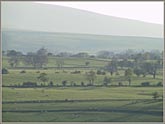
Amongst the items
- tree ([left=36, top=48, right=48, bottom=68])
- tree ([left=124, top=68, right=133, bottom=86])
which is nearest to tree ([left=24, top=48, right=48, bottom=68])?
tree ([left=36, top=48, right=48, bottom=68])

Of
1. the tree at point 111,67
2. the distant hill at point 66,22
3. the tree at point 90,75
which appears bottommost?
the tree at point 90,75

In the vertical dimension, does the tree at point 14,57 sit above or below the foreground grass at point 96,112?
above

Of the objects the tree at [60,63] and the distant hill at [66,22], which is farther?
the tree at [60,63]

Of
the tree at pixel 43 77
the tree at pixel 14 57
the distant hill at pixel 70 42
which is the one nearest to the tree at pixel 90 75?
the distant hill at pixel 70 42

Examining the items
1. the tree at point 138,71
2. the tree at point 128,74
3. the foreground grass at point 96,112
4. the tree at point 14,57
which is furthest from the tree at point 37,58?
the tree at point 138,71

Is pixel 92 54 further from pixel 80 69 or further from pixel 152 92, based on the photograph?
pixel 152 92

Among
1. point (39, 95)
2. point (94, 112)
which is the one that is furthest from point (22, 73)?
point (94, 112)

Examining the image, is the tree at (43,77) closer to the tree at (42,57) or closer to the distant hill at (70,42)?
the tree at (42,57)

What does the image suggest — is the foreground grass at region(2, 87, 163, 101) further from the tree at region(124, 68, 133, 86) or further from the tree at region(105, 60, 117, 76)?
the tree at region(105, 60, 117, 76)
